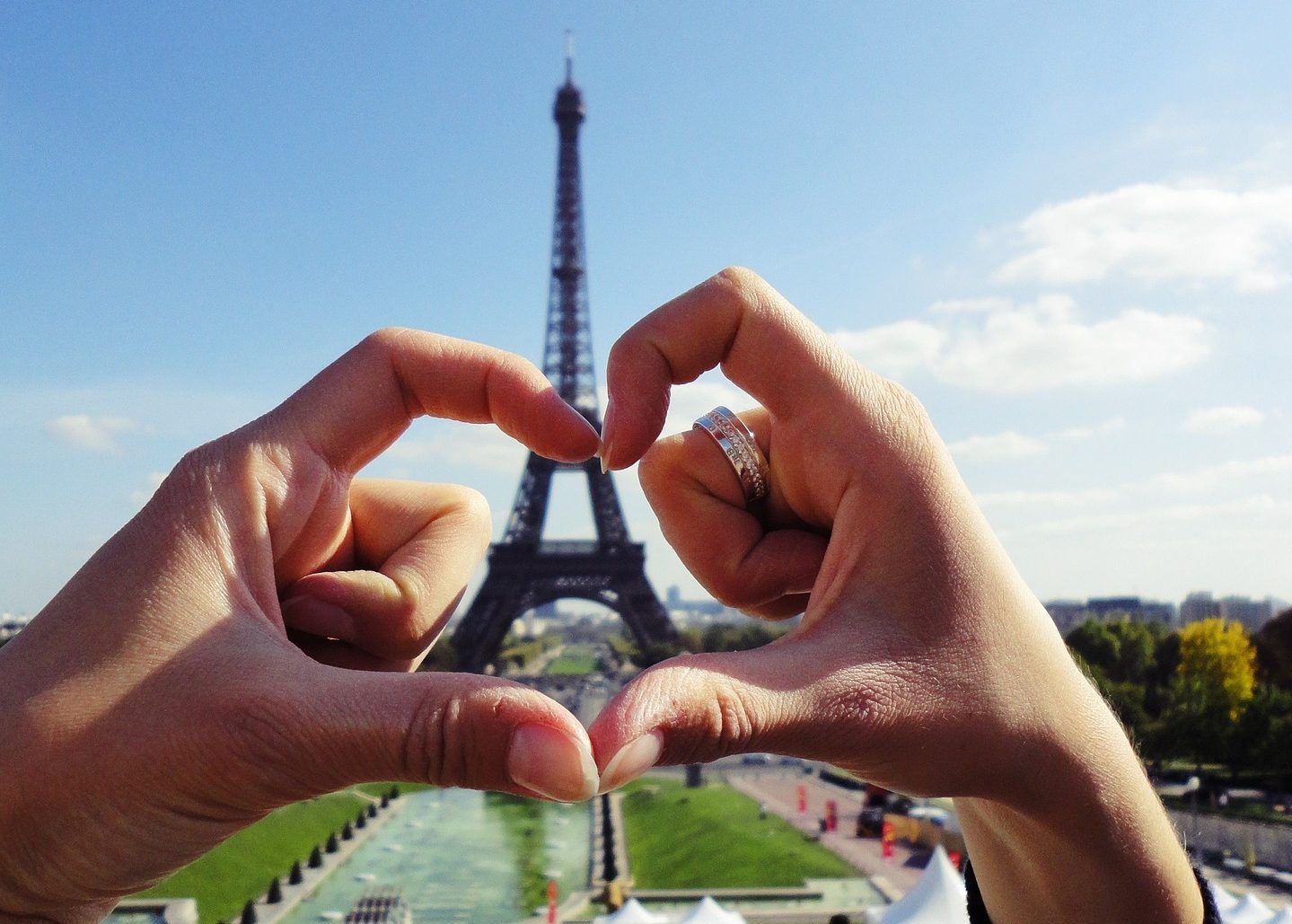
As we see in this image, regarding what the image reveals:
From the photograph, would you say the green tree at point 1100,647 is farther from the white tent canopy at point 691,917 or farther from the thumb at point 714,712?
the thumb at point 714,712

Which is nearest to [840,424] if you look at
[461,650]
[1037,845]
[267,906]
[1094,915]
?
Answer: [1037,845]

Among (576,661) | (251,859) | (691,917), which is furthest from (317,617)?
(576,661)

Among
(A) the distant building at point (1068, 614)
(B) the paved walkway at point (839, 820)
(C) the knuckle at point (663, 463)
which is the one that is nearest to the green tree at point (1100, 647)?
(B) the paved walkway at point (839, 820)

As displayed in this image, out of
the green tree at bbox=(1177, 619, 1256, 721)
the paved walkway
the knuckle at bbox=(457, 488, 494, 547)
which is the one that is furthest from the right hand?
the green tree at bbox=(1177, 619, 1256, 721)

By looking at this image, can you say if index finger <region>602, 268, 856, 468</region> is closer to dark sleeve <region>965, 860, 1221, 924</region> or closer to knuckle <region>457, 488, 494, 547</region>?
Result: knuckle <region>457, 488, 494, 547</region>

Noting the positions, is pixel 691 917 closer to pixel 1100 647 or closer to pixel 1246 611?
pixel 1100 647

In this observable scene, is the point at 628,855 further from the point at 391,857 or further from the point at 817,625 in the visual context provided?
the point at 817,625
